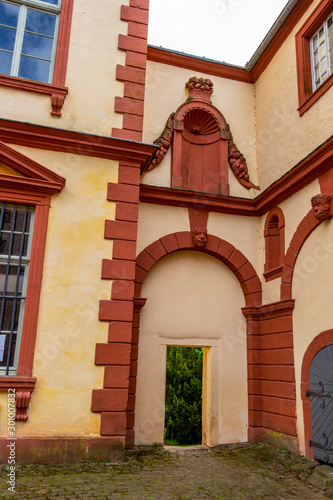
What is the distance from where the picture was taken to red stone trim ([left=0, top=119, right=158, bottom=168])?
6.36 metres

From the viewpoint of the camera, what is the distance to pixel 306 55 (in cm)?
795

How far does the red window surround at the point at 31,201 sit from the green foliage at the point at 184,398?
7260mm

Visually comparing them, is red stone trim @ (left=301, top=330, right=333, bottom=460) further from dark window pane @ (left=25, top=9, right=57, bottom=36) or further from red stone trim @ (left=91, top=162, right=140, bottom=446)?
dark window pane @ (left=25, top=9, right=57, bottom=36)

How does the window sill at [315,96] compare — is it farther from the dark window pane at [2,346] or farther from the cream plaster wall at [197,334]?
the dark window pane at [2,346]

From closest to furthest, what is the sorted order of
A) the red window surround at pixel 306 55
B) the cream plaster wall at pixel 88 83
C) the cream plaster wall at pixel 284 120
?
the cream plaster wall at pixel 88 83 < the cream plaster wall at pixel 284 120 < the red window surround at pixel 306 55

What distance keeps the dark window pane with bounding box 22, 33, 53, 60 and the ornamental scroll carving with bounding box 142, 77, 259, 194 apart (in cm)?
264

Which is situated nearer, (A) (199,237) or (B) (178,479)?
(B) (178,479)

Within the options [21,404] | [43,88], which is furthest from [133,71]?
[21,404]

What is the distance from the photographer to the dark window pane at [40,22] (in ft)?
23.4

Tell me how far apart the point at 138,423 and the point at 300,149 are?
5572mm

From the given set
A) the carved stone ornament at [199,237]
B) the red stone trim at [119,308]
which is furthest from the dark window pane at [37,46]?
the carved stone ornament at [199,237]

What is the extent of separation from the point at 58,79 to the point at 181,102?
10.3ft

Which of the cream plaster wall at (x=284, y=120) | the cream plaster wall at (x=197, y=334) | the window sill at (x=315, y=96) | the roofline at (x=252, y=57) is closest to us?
the window sill at (x=315, y=96)

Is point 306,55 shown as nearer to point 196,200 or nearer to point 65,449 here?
point 196,200
